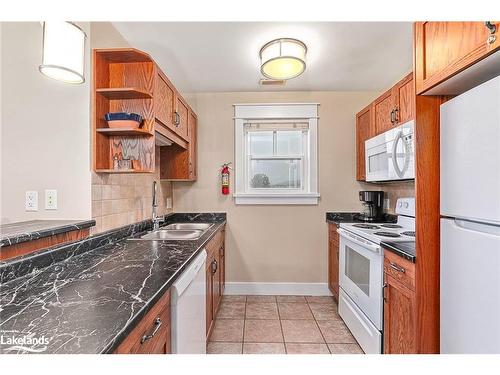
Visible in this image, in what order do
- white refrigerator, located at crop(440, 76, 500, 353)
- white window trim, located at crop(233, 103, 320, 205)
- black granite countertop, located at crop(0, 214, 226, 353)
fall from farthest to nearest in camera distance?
1. white window trim, located at crop(233, 103, 320, 205)
2. white refrigerator, located at crop(440, 76, 500, 353)
3. black granite countertop, located at crop(0, 214, 226, 353)

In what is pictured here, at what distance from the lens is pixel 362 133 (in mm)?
2922

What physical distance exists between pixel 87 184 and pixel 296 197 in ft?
7.22

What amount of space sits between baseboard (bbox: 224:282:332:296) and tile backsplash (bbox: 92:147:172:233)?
1.39 m

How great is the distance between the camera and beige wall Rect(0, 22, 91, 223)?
59.5 inches

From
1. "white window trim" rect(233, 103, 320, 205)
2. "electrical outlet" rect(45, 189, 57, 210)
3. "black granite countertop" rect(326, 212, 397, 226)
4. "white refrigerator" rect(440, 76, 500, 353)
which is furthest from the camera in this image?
"white window trim" rect(233, 103, 320, 205)

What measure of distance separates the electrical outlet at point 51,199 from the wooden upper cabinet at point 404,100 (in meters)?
2.51

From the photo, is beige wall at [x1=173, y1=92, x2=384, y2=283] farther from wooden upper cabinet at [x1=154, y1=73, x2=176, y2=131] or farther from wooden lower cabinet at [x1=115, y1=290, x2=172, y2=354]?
wooden lower cabinet at [x1=115, y1=290, x2=172, y2=354]

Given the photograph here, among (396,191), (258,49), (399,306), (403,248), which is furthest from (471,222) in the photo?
(258,49)

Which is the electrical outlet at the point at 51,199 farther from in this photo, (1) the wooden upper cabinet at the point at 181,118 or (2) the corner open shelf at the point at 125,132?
(1) the wooden upper cabinet at the point at 181,118

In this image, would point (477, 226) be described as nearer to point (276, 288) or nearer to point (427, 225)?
point (427, 225)

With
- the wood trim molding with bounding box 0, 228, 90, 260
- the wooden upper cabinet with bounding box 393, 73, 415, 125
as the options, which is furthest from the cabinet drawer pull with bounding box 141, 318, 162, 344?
the wooden upper cabinet with bounding box 393, 73, 415, 125

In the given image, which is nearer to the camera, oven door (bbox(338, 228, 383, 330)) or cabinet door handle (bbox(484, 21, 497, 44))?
→ cabinet door handle (bbox(484, 21, 497, 44))

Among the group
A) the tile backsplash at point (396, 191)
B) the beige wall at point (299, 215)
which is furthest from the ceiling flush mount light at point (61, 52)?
the tile backsplash at point (396, 191)

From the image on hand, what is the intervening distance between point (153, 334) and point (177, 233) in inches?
63.6
